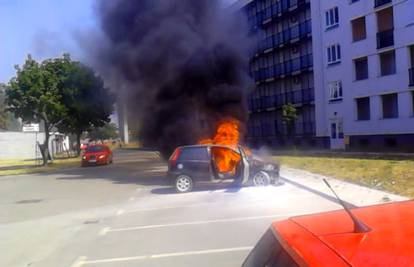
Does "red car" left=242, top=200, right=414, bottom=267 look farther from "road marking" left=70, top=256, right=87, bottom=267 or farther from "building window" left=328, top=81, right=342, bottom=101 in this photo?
"building window" left=328, top=81, right=342, bottom=101

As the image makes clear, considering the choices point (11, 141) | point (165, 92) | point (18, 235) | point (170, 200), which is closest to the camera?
point (18, 235)

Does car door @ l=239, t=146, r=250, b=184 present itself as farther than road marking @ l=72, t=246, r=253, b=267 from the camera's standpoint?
Yes

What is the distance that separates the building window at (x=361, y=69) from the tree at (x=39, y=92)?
2047cm

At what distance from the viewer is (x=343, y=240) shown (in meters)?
2.14

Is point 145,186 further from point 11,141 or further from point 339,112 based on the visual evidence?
point 11,141

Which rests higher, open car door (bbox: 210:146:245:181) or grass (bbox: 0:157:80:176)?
open car door (bbox: 210:146:245:181)

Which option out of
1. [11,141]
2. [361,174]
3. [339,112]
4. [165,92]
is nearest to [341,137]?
[339,112]

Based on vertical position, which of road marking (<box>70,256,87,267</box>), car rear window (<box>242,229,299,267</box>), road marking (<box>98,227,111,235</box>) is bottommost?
road marking (<box>98,227,111,235</box>)

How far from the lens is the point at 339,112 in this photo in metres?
42.0

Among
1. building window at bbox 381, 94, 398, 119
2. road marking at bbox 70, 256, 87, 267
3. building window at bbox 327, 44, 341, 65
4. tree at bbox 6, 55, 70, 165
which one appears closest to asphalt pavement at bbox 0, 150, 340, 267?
road marking at bbox 70, 256, 87, 267

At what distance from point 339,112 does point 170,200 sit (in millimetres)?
28841

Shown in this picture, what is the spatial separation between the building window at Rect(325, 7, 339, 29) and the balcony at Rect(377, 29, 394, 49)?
5780 mm

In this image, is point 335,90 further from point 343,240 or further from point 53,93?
point 343,240

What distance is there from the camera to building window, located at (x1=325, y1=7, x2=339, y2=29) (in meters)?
41.9
